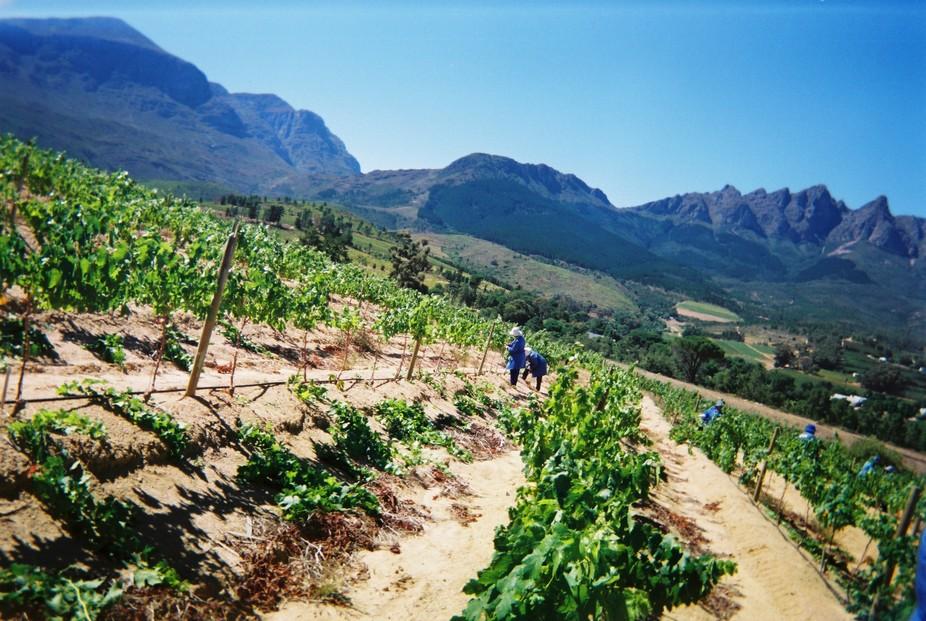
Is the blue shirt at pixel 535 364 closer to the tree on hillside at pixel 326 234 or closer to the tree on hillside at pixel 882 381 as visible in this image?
the tree on hillside at pixel 326 234

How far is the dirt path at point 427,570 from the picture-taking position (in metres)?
5.26

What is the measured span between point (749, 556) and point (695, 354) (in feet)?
294

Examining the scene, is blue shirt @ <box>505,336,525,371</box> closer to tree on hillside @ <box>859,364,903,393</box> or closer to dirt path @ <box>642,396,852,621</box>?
dirt path @ <box>642,396,852,621</box>

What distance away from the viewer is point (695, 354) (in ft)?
298

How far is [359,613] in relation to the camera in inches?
205

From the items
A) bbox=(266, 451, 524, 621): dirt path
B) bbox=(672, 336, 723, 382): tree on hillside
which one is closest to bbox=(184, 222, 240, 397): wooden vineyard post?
bbox=(266, 451, 524, 621): dirt path

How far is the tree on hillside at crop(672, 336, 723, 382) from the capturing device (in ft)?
296

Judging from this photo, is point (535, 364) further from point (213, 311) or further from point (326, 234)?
point (326, 234)

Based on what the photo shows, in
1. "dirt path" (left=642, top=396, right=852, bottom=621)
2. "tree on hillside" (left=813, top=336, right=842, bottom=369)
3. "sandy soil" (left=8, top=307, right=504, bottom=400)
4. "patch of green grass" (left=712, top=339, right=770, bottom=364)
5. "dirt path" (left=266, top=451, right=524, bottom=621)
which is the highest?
"tree on hillside" (left=813, top=336, right=842, bottom=369)

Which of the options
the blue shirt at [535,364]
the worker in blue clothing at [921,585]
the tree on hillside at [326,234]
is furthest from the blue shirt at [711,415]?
the tree on hillside at [326,234]

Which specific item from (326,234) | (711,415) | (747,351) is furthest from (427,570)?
(747,351)

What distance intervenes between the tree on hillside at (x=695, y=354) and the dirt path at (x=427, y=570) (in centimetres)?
9296

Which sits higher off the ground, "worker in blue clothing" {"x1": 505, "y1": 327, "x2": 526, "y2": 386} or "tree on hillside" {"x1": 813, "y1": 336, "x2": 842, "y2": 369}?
"tree on hillside" {"x1": 813, "y1": 336, "x2": 842, "y2": 369}

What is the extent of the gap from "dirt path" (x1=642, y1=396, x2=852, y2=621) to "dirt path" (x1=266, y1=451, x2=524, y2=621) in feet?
10.2
